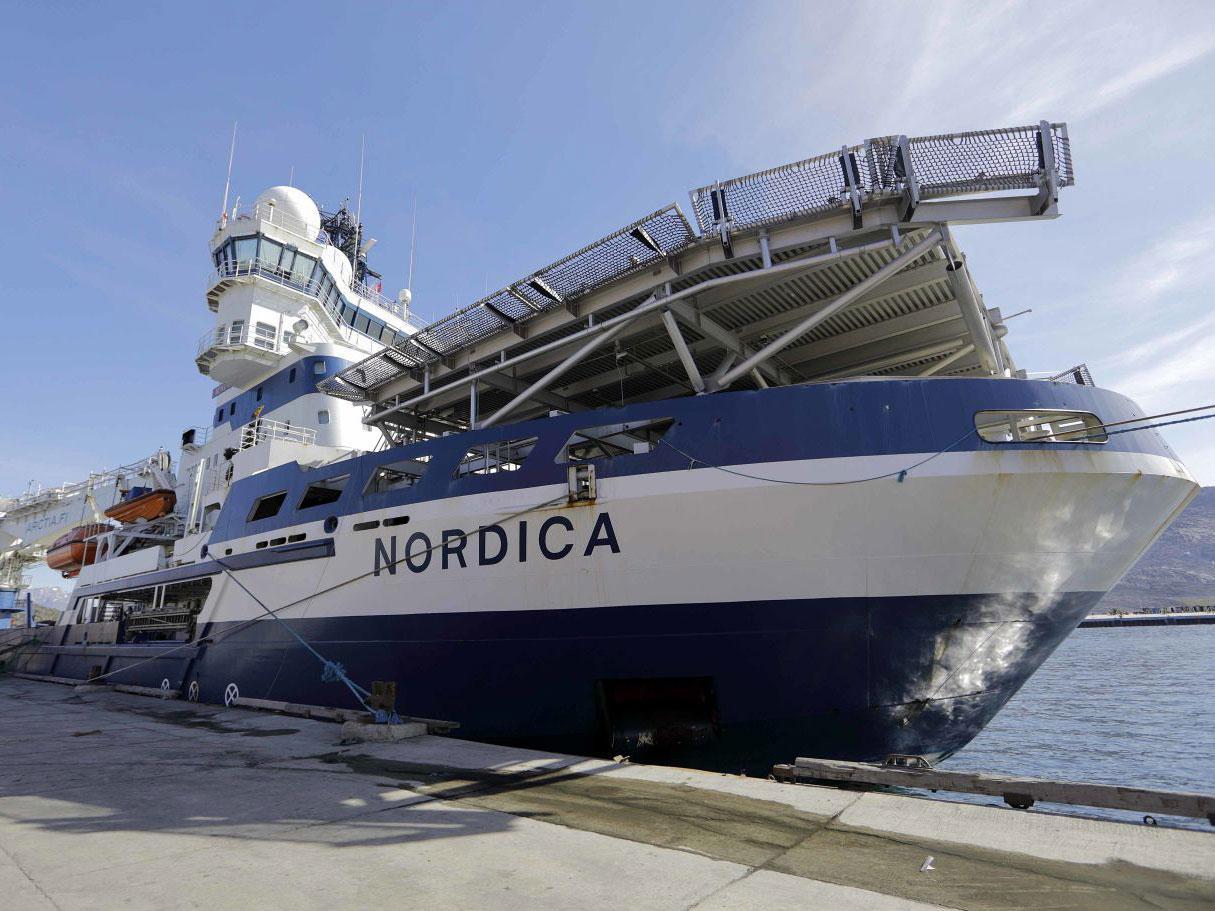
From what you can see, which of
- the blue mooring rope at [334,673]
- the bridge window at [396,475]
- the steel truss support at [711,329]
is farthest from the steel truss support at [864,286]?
the blue mooring rope at [334,673]

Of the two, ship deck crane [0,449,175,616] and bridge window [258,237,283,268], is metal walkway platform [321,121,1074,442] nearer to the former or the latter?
bridge window [258,237,283,268]

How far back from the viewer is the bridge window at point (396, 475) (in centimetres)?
1123

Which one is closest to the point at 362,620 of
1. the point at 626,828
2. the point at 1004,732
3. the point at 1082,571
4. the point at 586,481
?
the point at 586,481

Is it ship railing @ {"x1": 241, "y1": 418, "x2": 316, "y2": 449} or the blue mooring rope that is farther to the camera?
ship railing @ {"x1": 241, "y1": 418, "x2": 316, "y2": 449}

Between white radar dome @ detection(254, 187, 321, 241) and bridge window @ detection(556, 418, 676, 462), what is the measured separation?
19781mm

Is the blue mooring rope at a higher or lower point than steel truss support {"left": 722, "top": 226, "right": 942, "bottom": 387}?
lower

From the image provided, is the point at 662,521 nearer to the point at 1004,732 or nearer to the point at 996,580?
the point at 996,580

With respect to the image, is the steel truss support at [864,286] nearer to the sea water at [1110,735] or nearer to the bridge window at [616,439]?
the bridge window at [616,439]

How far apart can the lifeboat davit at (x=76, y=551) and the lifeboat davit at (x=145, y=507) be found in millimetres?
3021

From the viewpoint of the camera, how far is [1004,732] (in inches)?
580

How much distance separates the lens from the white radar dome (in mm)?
23953

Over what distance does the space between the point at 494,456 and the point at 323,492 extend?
4.79m

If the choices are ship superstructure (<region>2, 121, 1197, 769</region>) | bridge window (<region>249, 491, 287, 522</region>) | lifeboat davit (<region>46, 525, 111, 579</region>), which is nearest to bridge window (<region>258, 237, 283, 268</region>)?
lifeboat davit (<region>46, 525, 111, 579</region>)

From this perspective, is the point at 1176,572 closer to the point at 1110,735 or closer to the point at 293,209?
the point at 1110,735
